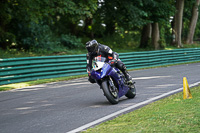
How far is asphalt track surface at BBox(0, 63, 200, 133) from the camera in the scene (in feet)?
22.1

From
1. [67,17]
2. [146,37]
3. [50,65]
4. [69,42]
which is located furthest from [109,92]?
[146,37]

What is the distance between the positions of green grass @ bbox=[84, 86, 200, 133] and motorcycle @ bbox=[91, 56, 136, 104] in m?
0.97

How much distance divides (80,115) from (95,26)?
27.3m

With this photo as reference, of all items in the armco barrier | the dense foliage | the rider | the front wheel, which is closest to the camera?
the rider

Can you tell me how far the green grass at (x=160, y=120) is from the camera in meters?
5.48

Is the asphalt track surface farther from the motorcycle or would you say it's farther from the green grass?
the green grass

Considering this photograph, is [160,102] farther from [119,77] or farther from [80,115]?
[80,115]

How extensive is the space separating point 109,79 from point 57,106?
1.56 metres

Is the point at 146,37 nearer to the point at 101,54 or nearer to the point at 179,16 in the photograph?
the point at 179,16

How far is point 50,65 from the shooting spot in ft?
54.7

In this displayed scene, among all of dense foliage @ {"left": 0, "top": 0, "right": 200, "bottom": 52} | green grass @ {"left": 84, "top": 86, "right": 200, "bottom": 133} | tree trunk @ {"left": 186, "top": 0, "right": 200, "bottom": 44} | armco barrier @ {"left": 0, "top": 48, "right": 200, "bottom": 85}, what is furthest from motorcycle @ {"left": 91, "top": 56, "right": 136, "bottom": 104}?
tree trunk @ {"left": 186, "top": 0, "right": 200, "bottom": 44}

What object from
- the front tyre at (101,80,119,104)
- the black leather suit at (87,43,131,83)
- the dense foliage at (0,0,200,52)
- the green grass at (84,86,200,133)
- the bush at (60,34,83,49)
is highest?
the dense foliage at (0,0,200,52)

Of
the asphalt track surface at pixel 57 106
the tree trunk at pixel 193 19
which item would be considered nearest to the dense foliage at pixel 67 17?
the tree trunk at pixel 193 19

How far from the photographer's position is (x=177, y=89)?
10.7 meters
